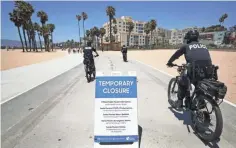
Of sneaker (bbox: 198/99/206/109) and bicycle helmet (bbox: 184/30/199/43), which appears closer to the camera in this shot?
sneaker (bbox: 198/99/206/109)

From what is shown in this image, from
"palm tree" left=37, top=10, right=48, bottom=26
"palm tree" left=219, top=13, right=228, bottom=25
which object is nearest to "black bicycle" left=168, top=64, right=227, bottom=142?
"palm tree" left=37, top=10, right=48, bottom=26

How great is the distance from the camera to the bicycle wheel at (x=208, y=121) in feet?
12.7

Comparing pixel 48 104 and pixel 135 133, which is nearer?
pixel 135 133

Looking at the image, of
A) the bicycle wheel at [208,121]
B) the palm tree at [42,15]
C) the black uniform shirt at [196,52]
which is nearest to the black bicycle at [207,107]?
the bicycle wheel at [208,121]

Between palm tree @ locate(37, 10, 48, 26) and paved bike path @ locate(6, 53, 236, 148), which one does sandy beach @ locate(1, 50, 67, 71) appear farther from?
palm tree @ locate(37, 10, 48, 26)

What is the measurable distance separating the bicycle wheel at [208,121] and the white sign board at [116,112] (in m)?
1.36

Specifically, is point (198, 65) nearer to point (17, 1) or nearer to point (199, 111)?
point (199, 111)

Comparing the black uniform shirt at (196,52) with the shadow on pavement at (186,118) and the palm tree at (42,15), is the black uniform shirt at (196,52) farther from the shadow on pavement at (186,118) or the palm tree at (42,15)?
the palm tree at (42,15)

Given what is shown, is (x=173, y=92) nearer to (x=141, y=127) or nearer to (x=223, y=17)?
(x=141, y=127)

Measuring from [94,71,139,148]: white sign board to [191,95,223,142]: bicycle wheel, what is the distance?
4.45ft

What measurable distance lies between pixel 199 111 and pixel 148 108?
2207mm

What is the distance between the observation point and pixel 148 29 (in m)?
106

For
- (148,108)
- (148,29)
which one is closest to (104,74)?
(148,108)

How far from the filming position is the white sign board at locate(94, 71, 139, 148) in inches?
153
